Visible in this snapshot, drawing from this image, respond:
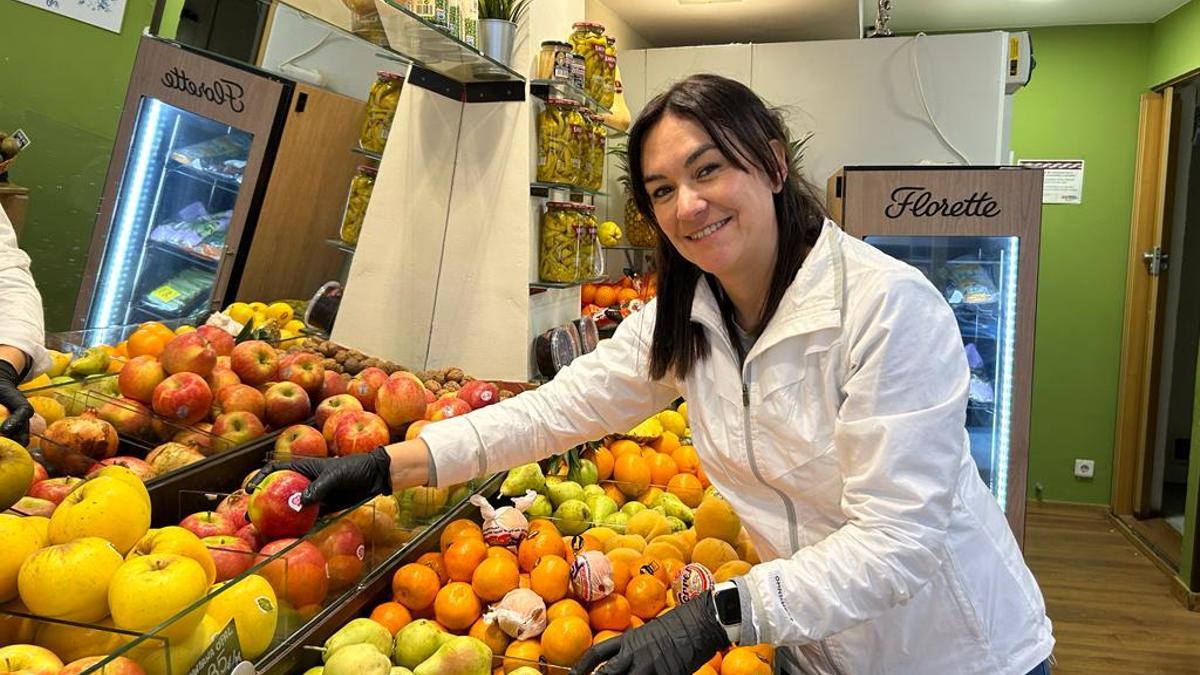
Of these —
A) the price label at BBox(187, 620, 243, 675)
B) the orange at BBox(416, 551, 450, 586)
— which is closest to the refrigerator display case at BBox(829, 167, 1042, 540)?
the orange at BBox(416, 551, 450, 586)

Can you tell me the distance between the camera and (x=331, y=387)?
2078 millimetres

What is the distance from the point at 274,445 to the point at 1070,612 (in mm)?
4237

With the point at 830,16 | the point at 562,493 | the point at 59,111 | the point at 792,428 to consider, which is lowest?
the point at 562,493

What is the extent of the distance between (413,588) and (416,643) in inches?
5.6

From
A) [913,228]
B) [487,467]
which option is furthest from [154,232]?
[913,228]

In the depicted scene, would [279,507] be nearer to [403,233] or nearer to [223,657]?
[223,657]

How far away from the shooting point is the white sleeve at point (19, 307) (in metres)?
1.86

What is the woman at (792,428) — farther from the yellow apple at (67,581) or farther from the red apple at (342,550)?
the yellow apple at (67,581)

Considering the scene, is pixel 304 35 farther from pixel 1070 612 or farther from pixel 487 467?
pixel 1070 612

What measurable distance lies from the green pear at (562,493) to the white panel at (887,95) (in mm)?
3167

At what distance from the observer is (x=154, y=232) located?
2.83 meters

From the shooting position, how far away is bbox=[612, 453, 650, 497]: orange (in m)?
2.21

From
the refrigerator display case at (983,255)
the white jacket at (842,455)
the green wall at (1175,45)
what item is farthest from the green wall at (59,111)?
the green wall at (1175,45)

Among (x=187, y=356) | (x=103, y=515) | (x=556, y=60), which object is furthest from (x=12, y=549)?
Answer: (x=556, y=60)
